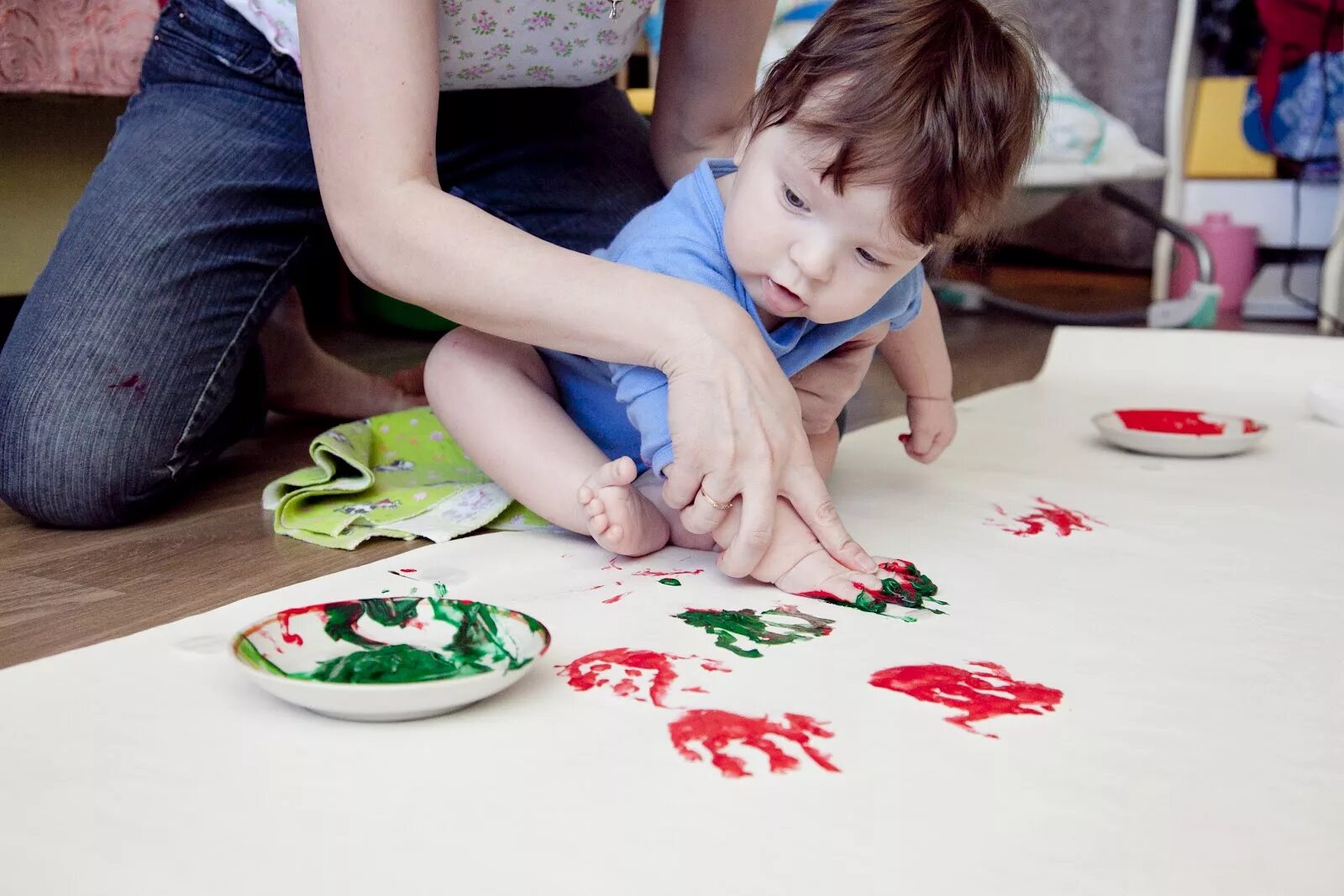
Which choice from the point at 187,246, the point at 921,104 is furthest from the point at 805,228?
the point at 187,246

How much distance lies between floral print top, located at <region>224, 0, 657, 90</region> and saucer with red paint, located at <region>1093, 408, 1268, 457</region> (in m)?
0.71

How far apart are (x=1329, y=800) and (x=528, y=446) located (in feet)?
2.02

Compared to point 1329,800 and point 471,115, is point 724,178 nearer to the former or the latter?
point 471,115

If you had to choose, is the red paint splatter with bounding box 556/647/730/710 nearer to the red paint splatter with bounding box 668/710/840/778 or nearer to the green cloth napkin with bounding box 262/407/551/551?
the red paint splatter with bounding box 668/710/840/778

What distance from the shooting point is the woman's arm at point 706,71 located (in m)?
1.23

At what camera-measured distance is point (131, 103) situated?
Answer: 1304 millimetres

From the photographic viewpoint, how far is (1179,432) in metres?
1.46

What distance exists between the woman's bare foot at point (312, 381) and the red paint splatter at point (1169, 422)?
842 mm

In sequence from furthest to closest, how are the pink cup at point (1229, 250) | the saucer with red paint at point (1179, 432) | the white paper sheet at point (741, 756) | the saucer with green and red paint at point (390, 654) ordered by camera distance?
the pink cup at point (1229, 250) → the saucer with red paint at point (1179, 432) → the saucer with green and red paint at point (390, 654) → the white paper sheet at point (741, 756)

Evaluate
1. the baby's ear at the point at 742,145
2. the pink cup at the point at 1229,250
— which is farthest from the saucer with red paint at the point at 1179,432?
the pink cup at the point at 1229,250

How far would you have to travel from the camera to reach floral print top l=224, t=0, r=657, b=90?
108cm

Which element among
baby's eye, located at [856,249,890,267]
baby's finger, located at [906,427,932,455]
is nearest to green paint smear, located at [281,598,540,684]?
baby's eye, located at [856,249,890,267]

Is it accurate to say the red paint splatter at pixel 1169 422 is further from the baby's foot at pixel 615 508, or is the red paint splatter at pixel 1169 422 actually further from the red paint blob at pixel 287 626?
the red paint blob at pixel 287 626

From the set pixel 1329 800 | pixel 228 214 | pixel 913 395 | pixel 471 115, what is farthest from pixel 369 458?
pixel 1329 800
